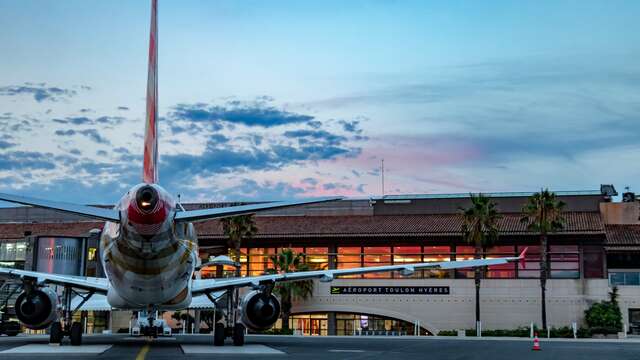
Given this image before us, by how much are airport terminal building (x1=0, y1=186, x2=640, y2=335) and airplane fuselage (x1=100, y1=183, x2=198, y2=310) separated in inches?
1604

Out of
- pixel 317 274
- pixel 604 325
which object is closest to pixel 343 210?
pixel 604 325

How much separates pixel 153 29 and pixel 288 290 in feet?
157

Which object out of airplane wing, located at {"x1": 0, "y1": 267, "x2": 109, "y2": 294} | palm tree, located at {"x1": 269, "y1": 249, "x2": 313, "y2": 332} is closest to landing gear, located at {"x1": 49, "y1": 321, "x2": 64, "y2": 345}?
airplane wing, located at {"x1": 0, "y1": 267, "x2": 109, "y2": 294}

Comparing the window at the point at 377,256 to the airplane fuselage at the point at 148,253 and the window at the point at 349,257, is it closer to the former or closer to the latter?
the window at the point at 349,257

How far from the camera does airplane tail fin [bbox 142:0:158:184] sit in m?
31.6

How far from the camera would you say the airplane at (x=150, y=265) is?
87.4 ft

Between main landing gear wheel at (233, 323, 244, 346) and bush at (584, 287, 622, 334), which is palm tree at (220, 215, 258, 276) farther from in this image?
main landing gear wheel at (233, 323, 244, 346)

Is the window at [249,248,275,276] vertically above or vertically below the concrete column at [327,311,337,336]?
above

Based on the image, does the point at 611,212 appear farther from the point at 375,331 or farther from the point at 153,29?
the point at 153,29

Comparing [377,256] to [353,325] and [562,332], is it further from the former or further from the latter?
[562,332]

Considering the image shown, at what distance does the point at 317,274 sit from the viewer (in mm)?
37000

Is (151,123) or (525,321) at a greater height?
(151,123)

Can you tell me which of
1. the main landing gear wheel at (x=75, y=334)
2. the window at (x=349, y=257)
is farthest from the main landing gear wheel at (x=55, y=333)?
the window at (x=349, y=257)

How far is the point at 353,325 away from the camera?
82.4m
